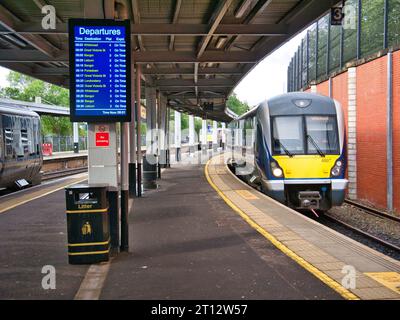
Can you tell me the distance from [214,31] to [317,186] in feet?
15.4

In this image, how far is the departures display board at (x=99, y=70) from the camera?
6.58 m

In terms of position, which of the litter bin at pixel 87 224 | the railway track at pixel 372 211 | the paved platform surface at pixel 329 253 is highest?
the litter bin at pixel 87 224

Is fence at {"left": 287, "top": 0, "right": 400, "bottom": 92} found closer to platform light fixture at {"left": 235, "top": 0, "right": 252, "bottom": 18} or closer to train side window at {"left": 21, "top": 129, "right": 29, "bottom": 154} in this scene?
platform light fixture at {"left": 235, "top": 0, "right": 252, "bottom": 18}

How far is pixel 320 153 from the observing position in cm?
1226

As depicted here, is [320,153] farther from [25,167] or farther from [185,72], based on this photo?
[25,167]

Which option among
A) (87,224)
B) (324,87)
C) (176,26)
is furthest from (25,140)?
(324,87)

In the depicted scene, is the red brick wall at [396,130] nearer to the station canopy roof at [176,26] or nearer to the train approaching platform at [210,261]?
the station canopy roof at [176,26]

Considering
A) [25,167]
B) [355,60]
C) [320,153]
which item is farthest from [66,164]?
[320,153]

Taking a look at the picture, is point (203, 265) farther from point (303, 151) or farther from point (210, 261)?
point (303, 151)

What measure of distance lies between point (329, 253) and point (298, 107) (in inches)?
259

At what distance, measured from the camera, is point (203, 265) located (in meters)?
6.13

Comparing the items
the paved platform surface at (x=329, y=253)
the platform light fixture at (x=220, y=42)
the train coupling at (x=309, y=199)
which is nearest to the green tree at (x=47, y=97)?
the platform light fixture at (x=220, y=42)

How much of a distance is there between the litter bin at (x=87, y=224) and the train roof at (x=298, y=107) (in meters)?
7.46
